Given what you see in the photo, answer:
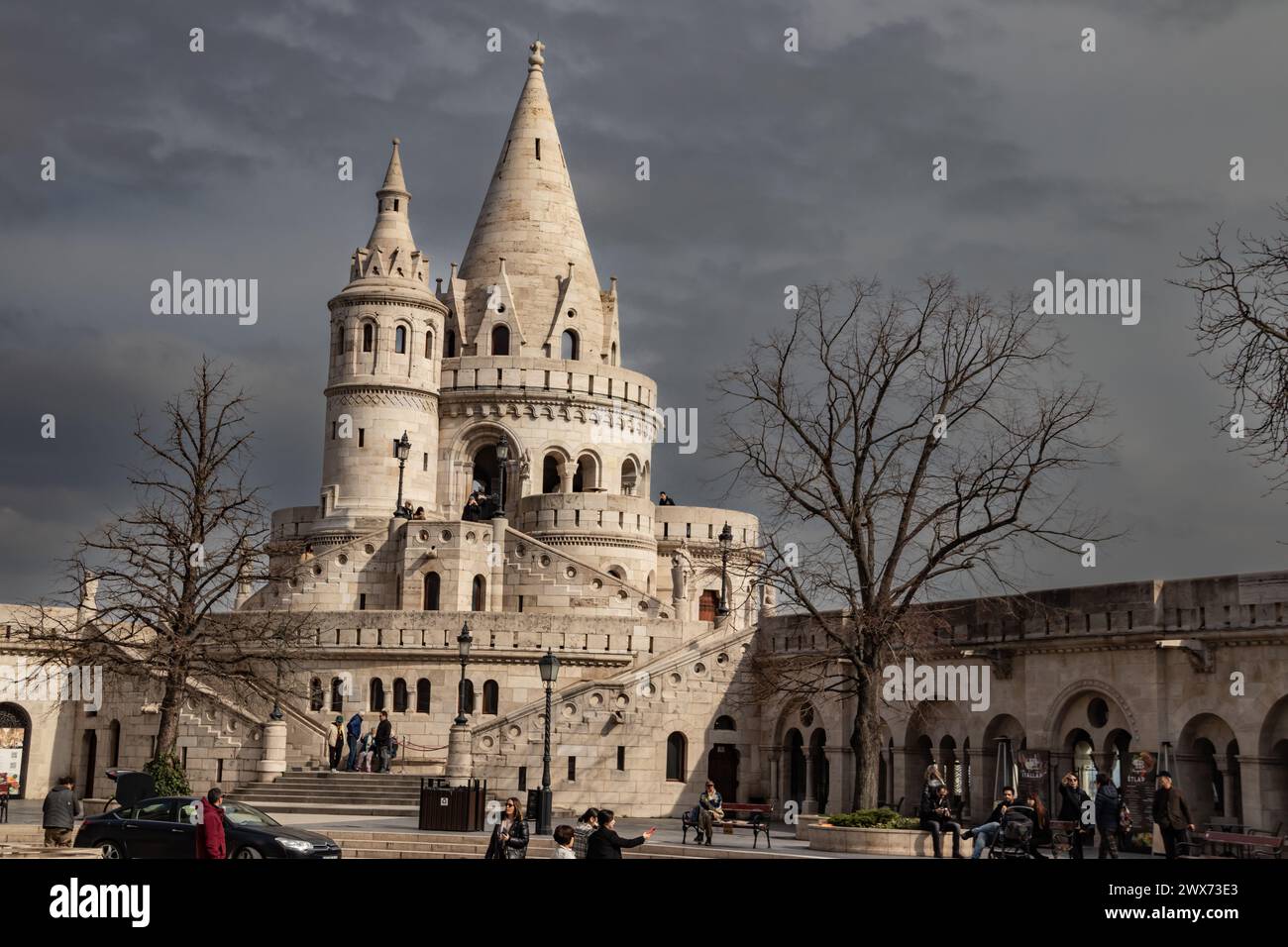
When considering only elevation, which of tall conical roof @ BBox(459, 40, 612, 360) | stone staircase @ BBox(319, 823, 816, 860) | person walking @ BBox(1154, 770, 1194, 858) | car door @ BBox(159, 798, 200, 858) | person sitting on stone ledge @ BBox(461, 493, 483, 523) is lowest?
stone staircase @ BBox(319, 823, 816, 860)

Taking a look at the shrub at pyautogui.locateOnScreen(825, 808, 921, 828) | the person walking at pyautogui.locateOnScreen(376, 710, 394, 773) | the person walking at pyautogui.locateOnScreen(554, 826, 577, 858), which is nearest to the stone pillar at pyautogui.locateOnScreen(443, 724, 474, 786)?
the person walking at pyautogui.locateOnScreen(376, 710, 394, 773)

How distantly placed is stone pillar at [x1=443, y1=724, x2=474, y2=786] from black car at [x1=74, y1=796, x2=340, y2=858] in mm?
13670

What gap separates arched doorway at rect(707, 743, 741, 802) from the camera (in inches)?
1545

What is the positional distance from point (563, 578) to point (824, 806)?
11923mm

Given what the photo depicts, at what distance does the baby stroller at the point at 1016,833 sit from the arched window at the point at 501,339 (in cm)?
3689

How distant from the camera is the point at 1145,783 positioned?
95.4ft

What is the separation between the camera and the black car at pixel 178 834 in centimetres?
2134

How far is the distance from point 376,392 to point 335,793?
19065 millimetres

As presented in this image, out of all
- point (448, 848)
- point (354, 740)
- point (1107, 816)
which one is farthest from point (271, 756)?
point (1107, 816)

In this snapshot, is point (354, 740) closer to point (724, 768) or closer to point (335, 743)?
point (335, 743)

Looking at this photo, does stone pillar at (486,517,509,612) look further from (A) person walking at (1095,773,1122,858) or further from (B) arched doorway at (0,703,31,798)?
(A) person walking at (1095,773,1122,858)
